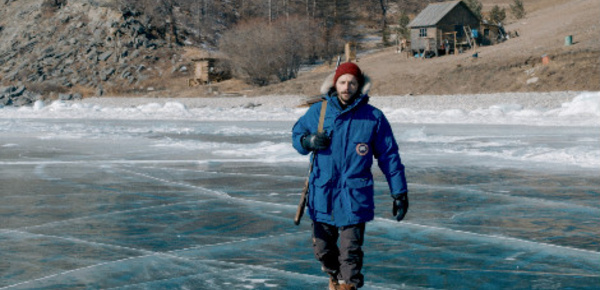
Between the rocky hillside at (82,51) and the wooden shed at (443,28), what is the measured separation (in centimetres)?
1856

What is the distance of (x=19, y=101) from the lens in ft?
183

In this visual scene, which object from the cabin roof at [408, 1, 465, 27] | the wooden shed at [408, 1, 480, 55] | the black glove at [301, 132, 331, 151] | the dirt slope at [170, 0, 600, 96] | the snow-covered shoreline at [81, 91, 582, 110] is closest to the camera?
the black glove at [301, 132, 331, 151]

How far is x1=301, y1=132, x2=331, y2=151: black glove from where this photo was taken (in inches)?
169

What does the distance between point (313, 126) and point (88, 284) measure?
6.31 ft

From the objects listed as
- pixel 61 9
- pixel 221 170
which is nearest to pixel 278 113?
pixel 221 170

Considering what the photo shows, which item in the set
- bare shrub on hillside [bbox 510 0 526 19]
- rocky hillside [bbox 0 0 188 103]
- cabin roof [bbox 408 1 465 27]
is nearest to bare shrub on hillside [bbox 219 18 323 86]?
rocky hillside [bbox 0 0 188 103]

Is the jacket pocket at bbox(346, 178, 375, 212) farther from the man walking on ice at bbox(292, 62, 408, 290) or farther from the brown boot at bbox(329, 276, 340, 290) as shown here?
the brown boot at bbox(329, 276, 340, 290)

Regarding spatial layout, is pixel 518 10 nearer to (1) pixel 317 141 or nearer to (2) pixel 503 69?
(2) pixel 503 69

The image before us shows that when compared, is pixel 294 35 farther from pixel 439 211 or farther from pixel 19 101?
pixel 439 211

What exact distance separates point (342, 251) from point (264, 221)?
2.88 metres

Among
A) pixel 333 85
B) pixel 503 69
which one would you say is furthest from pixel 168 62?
pixel 333 85

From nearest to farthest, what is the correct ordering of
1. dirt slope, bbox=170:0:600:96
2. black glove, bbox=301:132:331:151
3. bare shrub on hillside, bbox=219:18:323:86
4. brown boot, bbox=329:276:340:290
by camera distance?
black glove, bbox=301:132:331:151
brown boot, bbox=329:276:340:290
dirt slope, bbox=170:0:600:96
bare shrub on hillside, bbox=219:18:323:86

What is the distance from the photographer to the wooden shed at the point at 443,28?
52.2 meters

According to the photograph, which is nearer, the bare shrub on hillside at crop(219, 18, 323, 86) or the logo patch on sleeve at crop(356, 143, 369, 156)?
the logo patch on sleeve at crop(356, 143, 369, 156)
